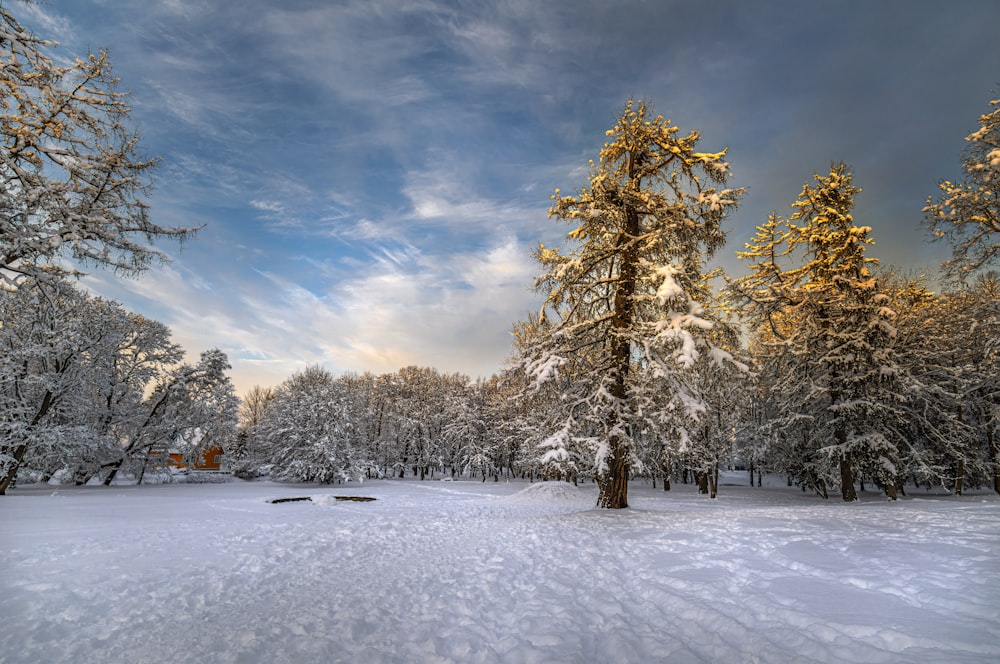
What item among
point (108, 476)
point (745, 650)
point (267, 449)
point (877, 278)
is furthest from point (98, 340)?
point (877, 278)

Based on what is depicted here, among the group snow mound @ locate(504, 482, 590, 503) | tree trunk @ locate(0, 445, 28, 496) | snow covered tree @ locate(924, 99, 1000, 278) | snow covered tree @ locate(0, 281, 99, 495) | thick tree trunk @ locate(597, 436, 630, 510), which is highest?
snow covered tree @ locate(924, 99, 1000, 278)

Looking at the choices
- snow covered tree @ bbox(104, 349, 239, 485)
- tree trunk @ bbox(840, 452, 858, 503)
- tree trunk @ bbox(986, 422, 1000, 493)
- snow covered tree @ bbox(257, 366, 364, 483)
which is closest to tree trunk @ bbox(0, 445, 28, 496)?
snow covered tree @ bbox(104, 349, 239, 485)

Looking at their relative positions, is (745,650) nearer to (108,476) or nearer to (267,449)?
(108,476)

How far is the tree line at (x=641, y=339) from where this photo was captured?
7.59 m

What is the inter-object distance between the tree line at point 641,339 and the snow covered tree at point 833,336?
0.31ft

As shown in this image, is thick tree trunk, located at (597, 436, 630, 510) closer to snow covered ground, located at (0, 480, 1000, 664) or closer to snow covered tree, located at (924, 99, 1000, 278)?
snow covered ground, located at (0, 480, 1000, 664)

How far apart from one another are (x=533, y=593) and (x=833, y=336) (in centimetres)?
1835

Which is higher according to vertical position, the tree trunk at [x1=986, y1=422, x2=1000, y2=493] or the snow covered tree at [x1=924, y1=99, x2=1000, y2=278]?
the snow covered tree at [x1=924, y1=99, x2=1000, y2=278]

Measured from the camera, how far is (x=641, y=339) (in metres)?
12.5

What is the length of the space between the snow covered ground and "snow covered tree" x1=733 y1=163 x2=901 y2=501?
8.23 m

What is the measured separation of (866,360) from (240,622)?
22.4m

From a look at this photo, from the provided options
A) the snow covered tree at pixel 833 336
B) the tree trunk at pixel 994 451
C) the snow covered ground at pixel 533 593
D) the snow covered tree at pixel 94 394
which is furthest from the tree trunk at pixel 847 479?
the snow covered tree at pixel 94 394

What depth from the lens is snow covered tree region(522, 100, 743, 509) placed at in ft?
41.8

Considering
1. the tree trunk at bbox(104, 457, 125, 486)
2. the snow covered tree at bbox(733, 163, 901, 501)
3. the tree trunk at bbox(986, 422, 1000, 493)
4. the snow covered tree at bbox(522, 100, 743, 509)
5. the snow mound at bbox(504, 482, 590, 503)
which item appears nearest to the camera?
the snow covered tree at bbox(522, 100, 743, 509)
